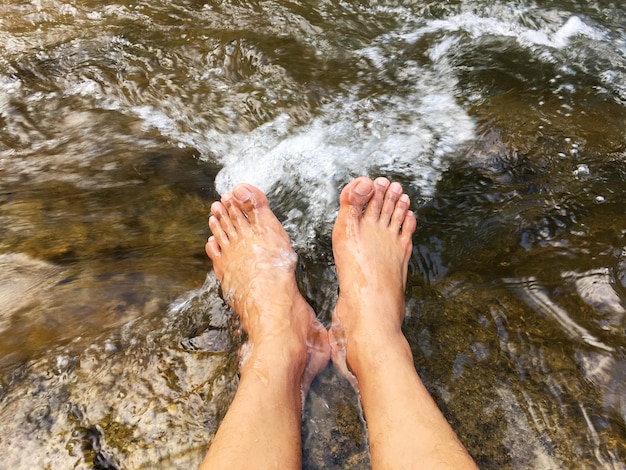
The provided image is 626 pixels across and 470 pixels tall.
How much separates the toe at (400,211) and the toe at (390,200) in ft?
0.06

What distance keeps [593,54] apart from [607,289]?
1821 mm

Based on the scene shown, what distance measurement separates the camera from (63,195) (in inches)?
89.0

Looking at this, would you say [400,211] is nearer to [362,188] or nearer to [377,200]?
[377,200]

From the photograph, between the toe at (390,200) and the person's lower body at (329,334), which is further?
the toe at (390,200)

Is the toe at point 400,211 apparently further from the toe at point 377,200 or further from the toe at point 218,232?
the toe at point 218,232

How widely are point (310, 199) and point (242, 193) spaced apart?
0.35 m

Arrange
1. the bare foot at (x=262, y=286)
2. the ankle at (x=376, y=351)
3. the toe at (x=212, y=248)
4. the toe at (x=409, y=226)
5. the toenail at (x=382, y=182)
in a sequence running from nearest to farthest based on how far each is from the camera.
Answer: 1. the ankle at (x=376, y=351)
2. the bare foot at (x=262, y=286)
3. the toe at (x=212, y=248)
4. the toe at (x=409, y=226)
5. the toenail at (x=382, y=182)

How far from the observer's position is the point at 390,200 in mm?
2355

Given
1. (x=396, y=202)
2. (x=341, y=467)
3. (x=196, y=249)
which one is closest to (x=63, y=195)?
(x=196, y=249)

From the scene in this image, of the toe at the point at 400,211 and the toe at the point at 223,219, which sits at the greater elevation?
the toe at the point at 400,211

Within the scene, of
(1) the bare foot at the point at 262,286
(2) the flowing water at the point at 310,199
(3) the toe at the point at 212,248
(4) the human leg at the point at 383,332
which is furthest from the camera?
(3) the toe at the point at 212,248

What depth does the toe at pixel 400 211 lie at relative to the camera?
7.56 feet

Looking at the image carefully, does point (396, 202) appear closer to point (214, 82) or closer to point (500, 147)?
point (500, 147)

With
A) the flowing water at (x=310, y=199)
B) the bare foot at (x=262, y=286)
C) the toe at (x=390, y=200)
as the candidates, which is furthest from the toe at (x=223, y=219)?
the toe at (x=390, y=200)
